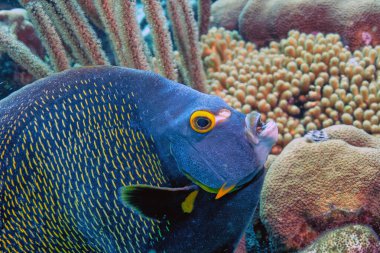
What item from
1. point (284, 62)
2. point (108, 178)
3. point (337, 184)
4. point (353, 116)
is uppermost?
point (108, 178)

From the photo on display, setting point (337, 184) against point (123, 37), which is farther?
point (123, 37)

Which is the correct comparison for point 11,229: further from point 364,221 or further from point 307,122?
point 307,122

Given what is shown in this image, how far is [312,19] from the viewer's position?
451 cm

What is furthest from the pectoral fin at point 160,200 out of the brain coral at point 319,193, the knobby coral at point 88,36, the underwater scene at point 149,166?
the knobby coral at point 88,36

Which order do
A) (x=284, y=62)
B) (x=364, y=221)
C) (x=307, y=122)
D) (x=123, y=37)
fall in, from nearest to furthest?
1. (x=364, y=221)
2. (x=123, y=37)
3. (x=307, y=122)
4. (x=284, y=62)

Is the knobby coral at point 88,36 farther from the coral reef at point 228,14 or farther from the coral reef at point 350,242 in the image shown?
the coral reef at point 228,14

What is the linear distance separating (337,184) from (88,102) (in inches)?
58.9

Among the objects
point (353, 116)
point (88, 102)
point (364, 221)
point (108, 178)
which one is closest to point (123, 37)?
point (88, 102)

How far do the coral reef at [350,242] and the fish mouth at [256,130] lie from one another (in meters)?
0.81

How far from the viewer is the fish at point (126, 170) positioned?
1.08 meters

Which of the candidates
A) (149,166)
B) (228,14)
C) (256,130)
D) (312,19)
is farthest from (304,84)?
(149,166)

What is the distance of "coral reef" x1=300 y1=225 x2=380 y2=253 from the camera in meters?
1.58

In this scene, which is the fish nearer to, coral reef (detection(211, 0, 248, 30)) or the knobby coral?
the knobby coral

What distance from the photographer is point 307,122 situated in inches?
141
